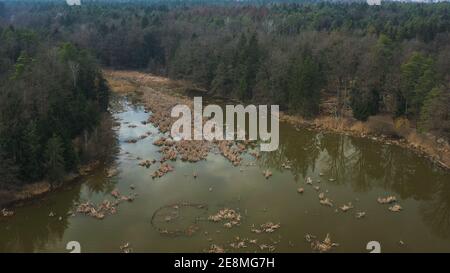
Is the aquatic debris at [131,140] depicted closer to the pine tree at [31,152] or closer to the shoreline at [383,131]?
the shoreline at [383,131]

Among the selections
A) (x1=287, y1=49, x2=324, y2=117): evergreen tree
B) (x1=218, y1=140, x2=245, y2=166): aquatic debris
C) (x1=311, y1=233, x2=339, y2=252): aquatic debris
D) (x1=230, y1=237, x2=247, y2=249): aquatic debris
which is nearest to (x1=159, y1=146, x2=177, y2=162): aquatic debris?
(x1=218, y1=140, x2=245, y2=166): aquatic debris

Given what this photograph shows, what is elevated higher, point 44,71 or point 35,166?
point 44,71

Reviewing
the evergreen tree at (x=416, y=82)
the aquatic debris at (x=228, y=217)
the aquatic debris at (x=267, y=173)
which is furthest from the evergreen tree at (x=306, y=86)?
the aquatic debris at (x=228, y=217)

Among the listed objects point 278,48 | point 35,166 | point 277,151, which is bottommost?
point 277,151

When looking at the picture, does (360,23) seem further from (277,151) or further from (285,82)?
(277,151)

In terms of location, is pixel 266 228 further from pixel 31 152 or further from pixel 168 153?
pixel 31 152
